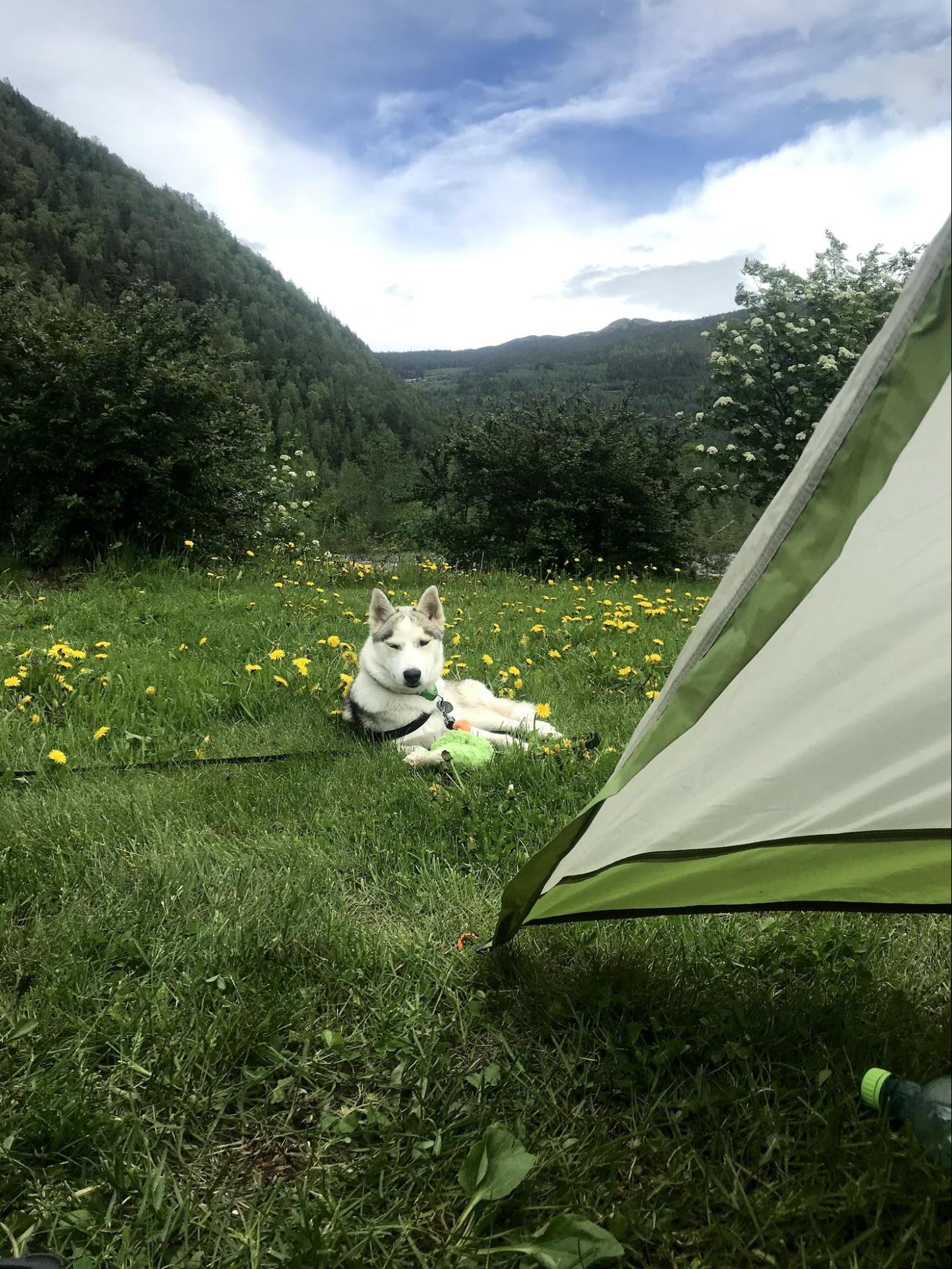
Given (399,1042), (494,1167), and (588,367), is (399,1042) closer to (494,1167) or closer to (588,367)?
(494,1167)

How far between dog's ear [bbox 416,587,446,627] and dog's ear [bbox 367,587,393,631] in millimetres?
169

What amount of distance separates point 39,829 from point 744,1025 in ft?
7.62

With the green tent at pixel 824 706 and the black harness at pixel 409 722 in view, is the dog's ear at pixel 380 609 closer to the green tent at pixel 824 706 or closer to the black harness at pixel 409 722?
the black harness at pixel 409 722

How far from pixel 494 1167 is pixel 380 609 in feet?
10.1

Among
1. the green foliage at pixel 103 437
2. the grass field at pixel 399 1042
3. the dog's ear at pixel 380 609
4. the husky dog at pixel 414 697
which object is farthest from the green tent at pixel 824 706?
the green foliage at pixel 103 437

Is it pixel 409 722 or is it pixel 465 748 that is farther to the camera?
pixel 409 722

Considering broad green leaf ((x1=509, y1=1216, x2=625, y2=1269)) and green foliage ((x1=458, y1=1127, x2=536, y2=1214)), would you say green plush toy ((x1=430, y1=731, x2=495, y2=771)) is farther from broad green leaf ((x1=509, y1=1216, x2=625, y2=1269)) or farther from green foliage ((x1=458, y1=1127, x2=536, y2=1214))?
broad green leaf ((x1=509, y1=1216, x2=625, y2=1269))

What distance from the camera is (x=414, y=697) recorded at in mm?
3865

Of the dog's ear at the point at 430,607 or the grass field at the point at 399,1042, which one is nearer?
the grass field at the point at 399,1042

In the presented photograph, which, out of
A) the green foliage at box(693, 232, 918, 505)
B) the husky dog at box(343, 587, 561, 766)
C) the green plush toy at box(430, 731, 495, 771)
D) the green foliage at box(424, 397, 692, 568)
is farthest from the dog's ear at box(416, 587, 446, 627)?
the green foliage at box(693, 232, 918, 505)

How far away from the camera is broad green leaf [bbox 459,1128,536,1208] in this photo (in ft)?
4.13

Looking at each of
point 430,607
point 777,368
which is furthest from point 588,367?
point 430,607

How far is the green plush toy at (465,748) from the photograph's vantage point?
3184 millimetres

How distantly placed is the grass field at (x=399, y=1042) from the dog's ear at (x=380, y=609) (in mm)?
1171
